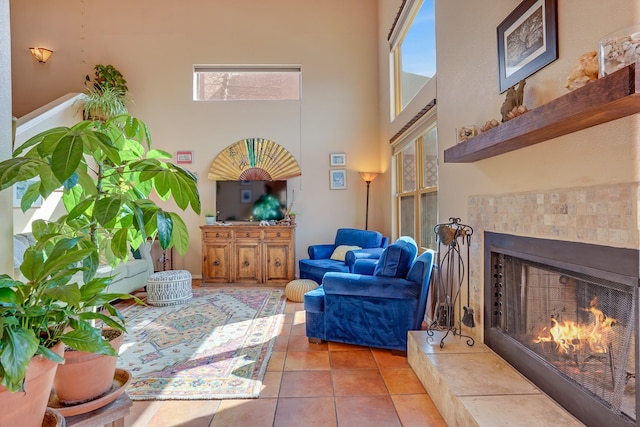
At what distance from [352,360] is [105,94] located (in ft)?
16.6

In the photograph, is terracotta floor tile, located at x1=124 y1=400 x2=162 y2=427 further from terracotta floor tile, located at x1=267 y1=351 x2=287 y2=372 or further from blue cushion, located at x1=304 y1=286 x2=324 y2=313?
blue cushion, located at x1=304 y1=286 x2=324 y2=313

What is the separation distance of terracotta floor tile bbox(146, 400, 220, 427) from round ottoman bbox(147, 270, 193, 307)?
2.09 metres

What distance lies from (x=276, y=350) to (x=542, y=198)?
7.02ft

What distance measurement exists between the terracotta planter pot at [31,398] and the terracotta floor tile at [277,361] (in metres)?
1.67

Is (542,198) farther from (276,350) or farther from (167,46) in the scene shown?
(167,46)

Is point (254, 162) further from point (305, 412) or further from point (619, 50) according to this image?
point (619, 50)

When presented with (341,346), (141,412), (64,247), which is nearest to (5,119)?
(64,247)

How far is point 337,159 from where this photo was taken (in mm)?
5512

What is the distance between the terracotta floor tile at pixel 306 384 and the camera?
204cm

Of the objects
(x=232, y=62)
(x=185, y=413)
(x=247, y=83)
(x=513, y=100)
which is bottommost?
(x=185, y=413)

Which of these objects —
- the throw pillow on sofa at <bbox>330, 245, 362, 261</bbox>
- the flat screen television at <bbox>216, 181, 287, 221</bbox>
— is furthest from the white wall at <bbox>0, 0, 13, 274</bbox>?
the flat screen television at <bbox>216, 181, 287, 221</bbox>

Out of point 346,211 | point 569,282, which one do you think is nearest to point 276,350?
point 569,282

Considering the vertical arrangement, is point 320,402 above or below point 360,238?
below

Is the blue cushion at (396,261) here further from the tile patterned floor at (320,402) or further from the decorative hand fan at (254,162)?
the decorative hand fan at (254,162)
